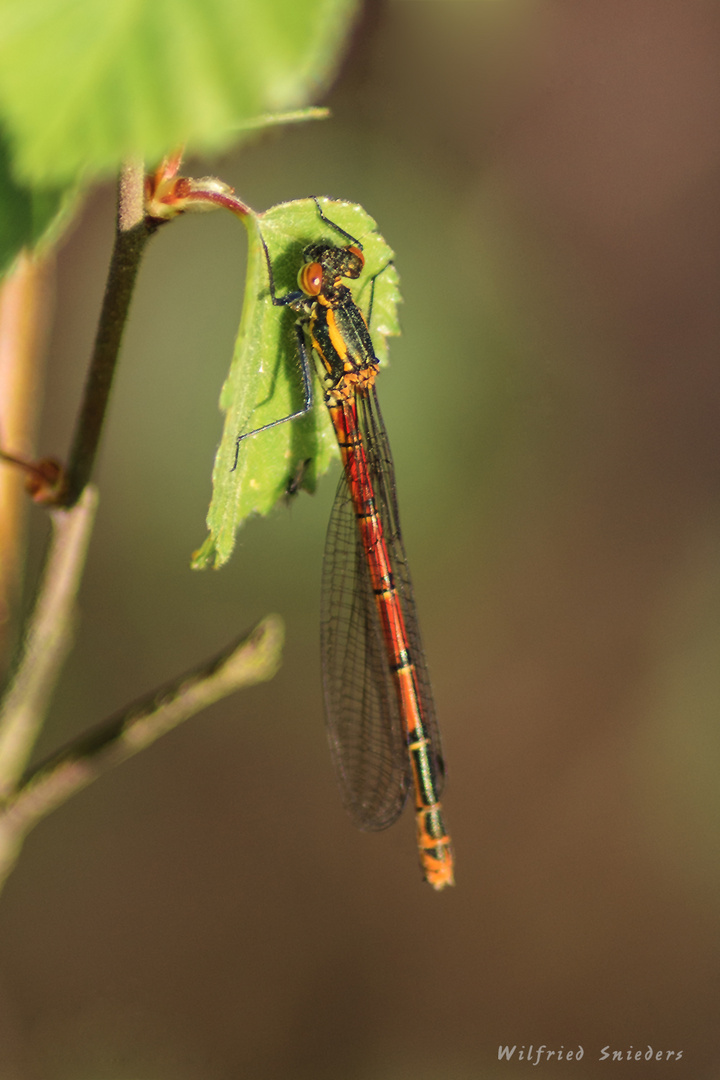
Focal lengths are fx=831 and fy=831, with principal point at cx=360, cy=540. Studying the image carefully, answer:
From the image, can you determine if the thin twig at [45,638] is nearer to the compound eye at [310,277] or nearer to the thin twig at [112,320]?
the thin twig at [112,320]

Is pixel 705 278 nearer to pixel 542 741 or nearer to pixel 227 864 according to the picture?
pixel 542 741

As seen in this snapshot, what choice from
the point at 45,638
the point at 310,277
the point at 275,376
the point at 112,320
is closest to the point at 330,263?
the point at 310,277

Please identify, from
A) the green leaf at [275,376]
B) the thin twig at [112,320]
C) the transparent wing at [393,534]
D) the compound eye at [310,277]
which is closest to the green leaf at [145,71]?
the thin twig at [112,320]

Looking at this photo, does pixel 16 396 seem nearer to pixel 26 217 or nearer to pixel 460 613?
pixel 26 217

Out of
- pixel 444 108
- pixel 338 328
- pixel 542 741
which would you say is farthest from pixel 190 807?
pixel 444 108

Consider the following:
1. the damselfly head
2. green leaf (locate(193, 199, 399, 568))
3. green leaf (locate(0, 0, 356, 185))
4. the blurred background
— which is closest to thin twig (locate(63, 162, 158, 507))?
green leaf (locate(193, 199, 399, 568))

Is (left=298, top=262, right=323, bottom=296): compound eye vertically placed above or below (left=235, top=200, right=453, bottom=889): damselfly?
above

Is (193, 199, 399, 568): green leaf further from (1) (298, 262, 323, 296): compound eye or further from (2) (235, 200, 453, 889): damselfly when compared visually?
(2) (235, 200, 453, 889): damselfly
